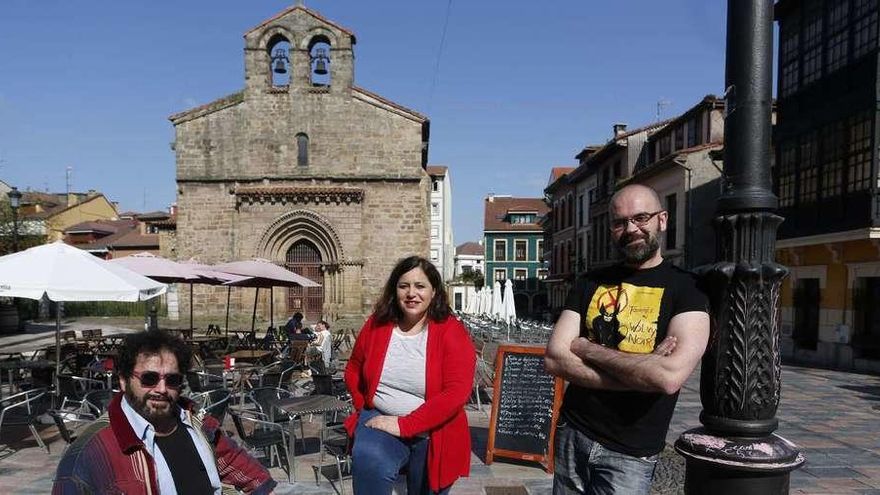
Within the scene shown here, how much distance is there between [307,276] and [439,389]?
22952 mm

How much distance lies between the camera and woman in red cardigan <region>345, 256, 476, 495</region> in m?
2.86

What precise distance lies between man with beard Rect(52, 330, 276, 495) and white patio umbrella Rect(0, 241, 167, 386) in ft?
18.6

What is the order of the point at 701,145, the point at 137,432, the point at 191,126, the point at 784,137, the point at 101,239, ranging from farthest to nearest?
the point at 101,239 → the point at 191,126 → the point at 701,145 → the point at 784,137 → the point at 137,432

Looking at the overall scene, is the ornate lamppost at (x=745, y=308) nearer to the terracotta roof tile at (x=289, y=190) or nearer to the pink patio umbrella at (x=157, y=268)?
the pink patio umbrella at (x=157, y=268)

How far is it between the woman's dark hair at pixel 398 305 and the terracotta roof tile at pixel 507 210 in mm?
54773

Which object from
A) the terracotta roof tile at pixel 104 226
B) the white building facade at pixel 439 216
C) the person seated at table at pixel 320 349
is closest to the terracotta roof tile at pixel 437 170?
the white building facade at pixel 439 216

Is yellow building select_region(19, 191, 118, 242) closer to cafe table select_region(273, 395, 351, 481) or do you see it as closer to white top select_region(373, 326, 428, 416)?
cafe table select_region(273, 395, 351, 481)

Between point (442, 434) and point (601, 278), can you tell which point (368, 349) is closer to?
point (442, 434)

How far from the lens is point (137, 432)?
216cm

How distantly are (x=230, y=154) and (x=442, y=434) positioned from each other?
23.7m

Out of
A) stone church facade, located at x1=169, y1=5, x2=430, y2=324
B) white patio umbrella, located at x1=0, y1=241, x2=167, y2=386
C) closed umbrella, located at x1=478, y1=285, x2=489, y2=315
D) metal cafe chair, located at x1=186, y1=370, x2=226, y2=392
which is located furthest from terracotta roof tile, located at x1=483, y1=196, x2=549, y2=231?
white patio umbrella, located at x1=0, y1=241, x2=167, y2=386

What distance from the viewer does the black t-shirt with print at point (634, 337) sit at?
7.78ft

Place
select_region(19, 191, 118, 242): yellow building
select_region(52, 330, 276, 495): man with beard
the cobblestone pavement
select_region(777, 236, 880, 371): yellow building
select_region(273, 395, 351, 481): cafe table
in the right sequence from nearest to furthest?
1. select_region(52, 330, 276, 495): man with beard
2. select_region(273, 395, 351, 481): cafe table
3. the cobblestone pavement
4. select_region(777, 236, 880, 371): yellow building
5. select_region(19, 191, 118, 242): yellow building

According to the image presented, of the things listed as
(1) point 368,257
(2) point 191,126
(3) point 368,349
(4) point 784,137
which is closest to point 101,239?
(2) point 191,126
